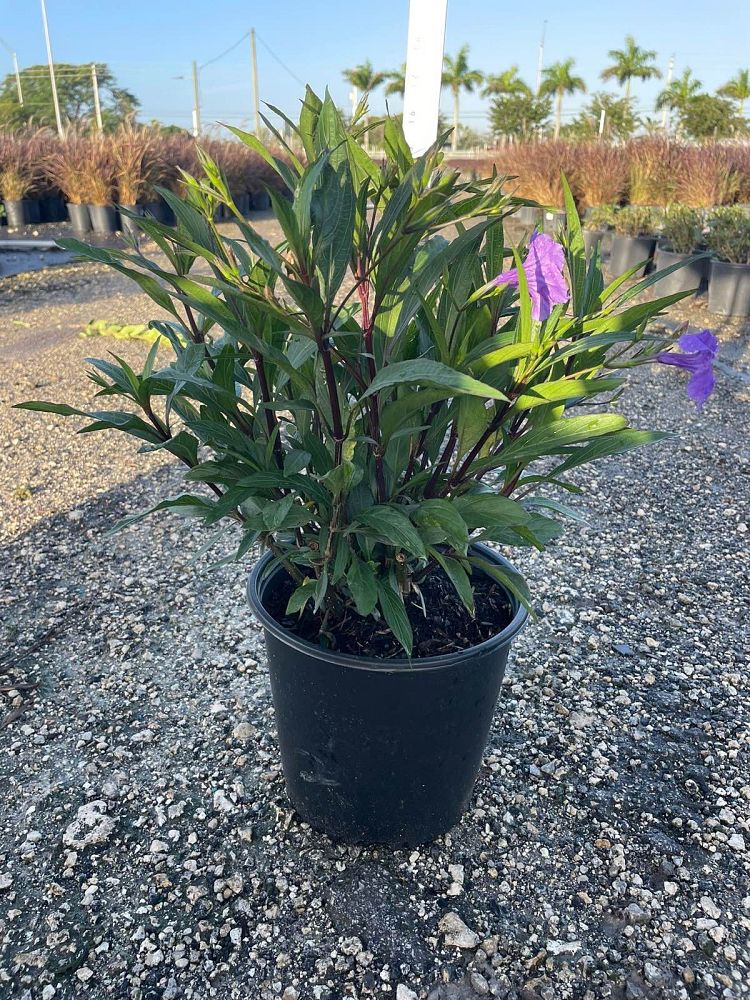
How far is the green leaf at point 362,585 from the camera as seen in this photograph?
3.76ft

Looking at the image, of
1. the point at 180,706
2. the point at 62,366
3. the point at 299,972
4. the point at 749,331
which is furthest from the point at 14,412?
the point at 749,331

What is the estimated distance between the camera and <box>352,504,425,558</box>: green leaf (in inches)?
41.6

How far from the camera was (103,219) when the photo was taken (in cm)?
1084

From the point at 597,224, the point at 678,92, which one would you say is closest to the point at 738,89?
the point at 678,92

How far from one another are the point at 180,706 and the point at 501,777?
0.82 m

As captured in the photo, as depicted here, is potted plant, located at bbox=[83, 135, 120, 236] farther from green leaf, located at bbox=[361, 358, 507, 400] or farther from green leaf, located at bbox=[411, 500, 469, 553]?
green leaf, located at bbox=[361, 358, 507, 400]

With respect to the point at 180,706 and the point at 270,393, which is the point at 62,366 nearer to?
the point at 180,706

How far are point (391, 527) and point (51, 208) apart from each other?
12705 mm

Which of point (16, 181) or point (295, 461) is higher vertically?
point (16, 181)

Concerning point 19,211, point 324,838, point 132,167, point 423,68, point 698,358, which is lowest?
point 324,838

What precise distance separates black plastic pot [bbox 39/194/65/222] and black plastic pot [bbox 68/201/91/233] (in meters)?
0.80

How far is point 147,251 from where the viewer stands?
9875 millimetres

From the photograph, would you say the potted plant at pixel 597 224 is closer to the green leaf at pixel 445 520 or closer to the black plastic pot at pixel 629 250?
the black plastic pot at pixel 629 250

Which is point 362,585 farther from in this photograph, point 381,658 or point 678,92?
point 678,92
